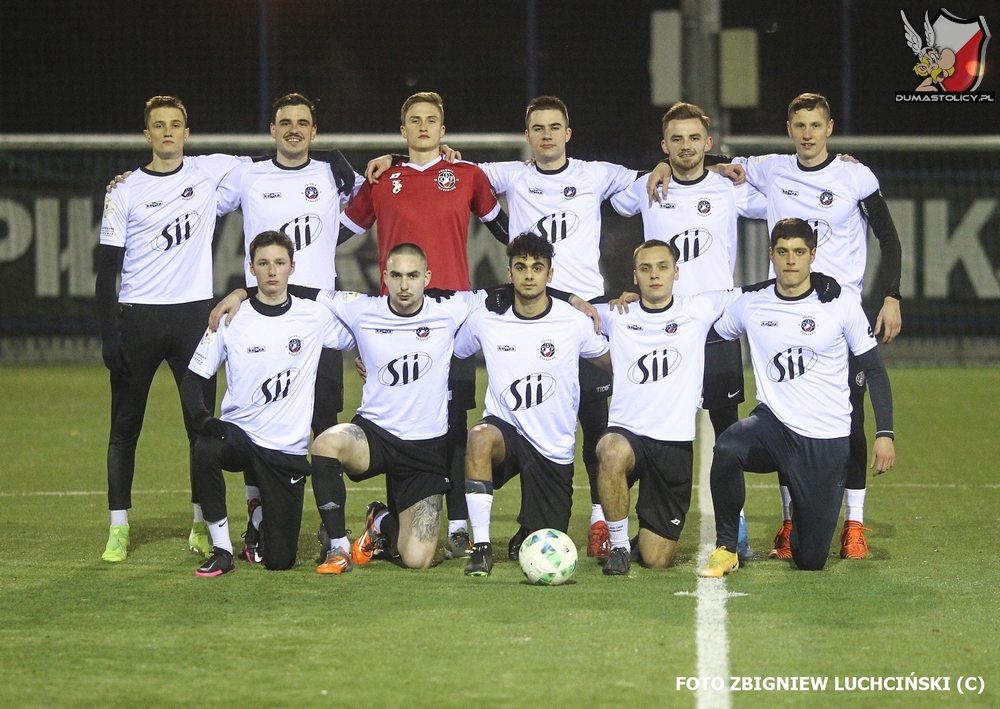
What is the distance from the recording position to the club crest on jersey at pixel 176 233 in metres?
6.02

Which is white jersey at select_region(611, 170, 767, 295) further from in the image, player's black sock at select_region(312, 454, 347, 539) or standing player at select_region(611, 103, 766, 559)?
player's black sock at select_region(312, 454, 347, 539)

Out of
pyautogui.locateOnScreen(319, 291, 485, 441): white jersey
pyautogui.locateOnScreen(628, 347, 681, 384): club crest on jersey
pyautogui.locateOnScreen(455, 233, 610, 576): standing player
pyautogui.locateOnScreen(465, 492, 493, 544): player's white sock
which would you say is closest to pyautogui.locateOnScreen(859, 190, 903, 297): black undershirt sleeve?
pyautogui.locateOnScreen(628, 347, 681, 384): club crest on jersey

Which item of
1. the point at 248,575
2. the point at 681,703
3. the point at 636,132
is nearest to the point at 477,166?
the point at 248,575

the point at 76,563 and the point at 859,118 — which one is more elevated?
the point at 859,118

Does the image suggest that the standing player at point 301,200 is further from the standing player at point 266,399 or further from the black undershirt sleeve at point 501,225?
the black undershirt sleeve at point 501,225

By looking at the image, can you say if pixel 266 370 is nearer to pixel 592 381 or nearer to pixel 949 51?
pixel 592 381

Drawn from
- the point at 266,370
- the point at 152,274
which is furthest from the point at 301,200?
the point at 266,370

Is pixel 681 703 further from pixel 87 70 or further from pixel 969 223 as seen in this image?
pixel 87 70

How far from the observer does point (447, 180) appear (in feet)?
20.1

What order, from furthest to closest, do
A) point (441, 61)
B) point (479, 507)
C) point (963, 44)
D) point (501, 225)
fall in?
point (441, 61) < point (963, 44) < point (501, 225) < point (479, 507)

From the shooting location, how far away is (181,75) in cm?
1878

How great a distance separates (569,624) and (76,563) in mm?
2283

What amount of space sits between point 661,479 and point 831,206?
4.96ft

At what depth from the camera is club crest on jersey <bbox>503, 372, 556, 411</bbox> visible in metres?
5.67
